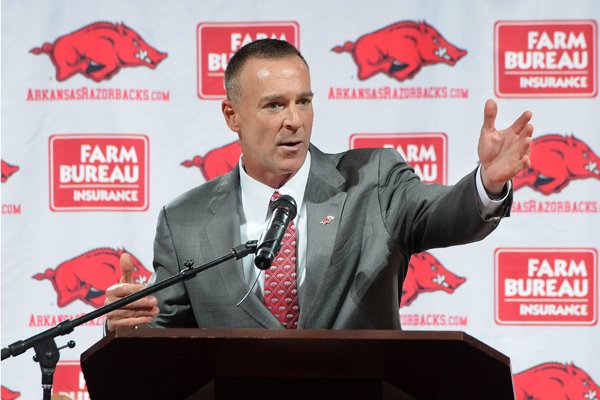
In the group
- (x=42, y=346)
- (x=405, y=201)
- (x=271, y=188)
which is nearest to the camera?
(x=42, y=346)

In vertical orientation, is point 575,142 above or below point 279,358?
above

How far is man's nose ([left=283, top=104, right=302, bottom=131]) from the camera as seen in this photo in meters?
2.49

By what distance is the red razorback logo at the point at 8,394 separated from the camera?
4.13m

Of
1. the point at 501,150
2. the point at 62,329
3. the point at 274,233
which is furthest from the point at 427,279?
the point at 62,329

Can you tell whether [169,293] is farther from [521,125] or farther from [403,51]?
[403,51]

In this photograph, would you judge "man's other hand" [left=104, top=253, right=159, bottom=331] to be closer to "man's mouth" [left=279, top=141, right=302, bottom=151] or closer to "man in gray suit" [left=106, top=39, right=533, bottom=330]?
"man in gray suit" [left=106, top=39, right=533, bottom=330]

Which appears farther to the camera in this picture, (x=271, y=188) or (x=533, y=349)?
(x=533, y=349)

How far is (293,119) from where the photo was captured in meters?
2.49

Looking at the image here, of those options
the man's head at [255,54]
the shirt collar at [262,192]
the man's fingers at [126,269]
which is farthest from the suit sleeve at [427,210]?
the man's fingers at [126,269]

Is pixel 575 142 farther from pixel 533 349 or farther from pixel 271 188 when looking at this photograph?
pixel 271 188

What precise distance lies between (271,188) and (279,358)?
1125 millimetres

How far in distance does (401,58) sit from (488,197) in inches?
79.2

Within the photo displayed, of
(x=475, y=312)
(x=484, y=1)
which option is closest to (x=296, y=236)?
(x=475, y=312)

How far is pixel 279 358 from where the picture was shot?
1.58 m
